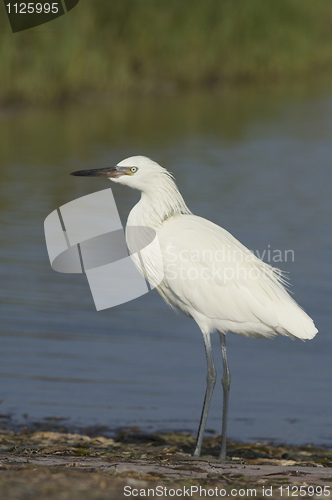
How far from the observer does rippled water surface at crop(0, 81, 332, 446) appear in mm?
5949

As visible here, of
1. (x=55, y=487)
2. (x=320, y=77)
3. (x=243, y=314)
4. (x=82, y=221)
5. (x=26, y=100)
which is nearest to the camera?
(x=55, y=487)

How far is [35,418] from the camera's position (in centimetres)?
578

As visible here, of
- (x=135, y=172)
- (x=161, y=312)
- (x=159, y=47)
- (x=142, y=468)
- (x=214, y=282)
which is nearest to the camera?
(x=142, y=468)

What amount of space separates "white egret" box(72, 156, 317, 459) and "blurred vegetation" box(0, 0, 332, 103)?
49.6 ft

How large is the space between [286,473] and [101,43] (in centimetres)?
2006

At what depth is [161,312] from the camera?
796 centimetres

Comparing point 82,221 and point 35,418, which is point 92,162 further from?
point 35,418

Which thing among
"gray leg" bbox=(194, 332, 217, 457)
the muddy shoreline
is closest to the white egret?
"gray leg" bbox=(194, 332, 217, 457)

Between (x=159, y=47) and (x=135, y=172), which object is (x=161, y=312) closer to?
(x=135, y=172)

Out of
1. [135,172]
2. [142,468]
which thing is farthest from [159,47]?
[142,468]

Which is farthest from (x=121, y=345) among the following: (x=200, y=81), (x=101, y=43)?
(x=200, y=81)

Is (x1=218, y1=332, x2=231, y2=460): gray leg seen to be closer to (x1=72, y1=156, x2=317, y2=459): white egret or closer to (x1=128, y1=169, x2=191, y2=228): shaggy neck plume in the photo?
(x1=72, y1=156, x2=317, y2=459): white egret

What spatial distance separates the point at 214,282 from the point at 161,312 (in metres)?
2.96

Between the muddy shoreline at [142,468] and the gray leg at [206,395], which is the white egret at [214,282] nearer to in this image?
the gray leg at [206,395]
